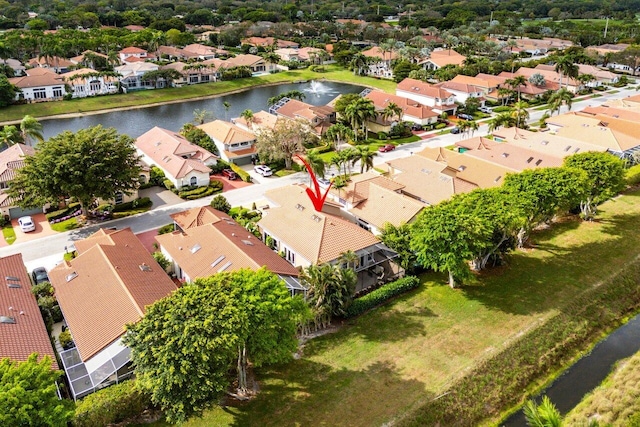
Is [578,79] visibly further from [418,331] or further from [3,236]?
[3,236]

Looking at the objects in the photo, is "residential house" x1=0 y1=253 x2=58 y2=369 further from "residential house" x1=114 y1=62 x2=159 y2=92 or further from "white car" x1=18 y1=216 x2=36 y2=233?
"residential house" x1=114 y1=62 x2=159 y2=92

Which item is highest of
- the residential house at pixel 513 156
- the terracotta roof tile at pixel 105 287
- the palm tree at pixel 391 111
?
the palm tree at pixel 391 111

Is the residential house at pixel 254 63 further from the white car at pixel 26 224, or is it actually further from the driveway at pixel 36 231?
the white car at pixel 26 224

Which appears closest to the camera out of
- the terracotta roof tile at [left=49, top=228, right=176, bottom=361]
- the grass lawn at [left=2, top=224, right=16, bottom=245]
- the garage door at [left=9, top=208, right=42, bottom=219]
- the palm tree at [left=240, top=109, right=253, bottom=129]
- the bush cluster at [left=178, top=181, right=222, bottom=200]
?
the terracotta roof tile at [left=49, top=228, right=176, bottom=361]

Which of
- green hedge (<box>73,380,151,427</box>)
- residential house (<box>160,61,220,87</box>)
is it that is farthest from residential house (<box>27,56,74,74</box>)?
green hedge (<box>73,380,151,427</box>)

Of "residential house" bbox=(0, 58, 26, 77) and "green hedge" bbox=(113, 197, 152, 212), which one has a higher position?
"residential house" bbox=(0, 58, 26, 77)

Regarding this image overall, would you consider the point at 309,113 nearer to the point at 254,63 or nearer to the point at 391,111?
the point at 391,111

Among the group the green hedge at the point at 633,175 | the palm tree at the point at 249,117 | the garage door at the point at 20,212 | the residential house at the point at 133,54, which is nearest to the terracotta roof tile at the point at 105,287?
the garage door at the point at 20,212
